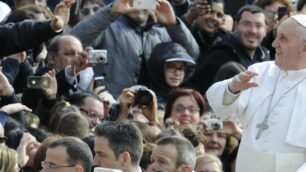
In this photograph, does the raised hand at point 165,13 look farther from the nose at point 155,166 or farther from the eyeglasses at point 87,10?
the nose at point 155,166

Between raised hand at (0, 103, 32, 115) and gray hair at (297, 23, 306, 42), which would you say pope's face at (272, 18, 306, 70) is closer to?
gray hair at (297, 23, 306, 42)

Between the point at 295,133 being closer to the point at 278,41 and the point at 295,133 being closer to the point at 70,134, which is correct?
the point at 278,41

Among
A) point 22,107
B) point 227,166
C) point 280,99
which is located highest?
point 280,99

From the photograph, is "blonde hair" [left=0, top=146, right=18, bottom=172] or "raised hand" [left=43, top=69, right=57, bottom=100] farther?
"raised hand" [left=43, top=69, right=57, bottom=100]

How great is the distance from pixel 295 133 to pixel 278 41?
64 cm

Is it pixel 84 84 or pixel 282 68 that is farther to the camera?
pixel 84 84

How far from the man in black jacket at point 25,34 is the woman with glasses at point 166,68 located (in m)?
2.44

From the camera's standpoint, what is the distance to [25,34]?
35.7 ft

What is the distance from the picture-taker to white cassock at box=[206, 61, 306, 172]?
930 centimetres

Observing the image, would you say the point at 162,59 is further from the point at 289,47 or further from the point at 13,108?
the point at 289,47

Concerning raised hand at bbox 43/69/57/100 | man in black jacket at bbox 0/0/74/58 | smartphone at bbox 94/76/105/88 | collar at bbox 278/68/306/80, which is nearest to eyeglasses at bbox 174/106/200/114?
smartphone at bbox 94/76/105/88

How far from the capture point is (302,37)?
30.8 feet

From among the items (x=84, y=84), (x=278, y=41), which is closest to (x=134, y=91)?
(x=84, y=84)

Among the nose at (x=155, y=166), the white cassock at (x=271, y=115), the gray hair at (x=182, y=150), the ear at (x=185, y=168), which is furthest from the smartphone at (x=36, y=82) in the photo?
the white cassock at (x=271, y=115)
